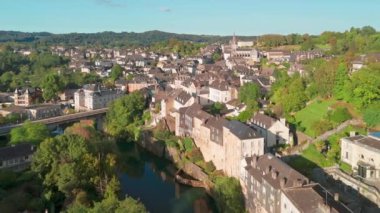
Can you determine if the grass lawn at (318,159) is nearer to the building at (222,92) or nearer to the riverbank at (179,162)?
the riverbank at (179,162)

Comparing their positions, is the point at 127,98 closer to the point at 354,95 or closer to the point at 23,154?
the point at 23,154

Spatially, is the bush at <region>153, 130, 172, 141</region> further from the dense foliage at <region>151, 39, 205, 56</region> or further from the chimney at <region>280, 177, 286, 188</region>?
the dense foliage at <region>151, 39, 205, 56</region>

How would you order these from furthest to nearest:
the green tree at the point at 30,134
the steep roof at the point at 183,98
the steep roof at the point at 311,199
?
the steep roof at the point at 183,98 → the green tree at the point at 30,134 → the steep roof at the point at 311,199

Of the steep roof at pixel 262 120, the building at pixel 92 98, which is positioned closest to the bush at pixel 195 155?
the steep roof at pixel 262 120

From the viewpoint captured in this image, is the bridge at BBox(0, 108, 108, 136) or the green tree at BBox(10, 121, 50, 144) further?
the bridge at BBox(0, 108, 108, 136)

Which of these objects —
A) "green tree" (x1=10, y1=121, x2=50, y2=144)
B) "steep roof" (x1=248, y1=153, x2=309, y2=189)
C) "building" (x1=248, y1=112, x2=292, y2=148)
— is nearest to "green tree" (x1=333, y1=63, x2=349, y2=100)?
"building" (x1=248, y1=112, x2=292, y2=148)

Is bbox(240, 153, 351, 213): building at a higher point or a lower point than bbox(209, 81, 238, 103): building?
lower

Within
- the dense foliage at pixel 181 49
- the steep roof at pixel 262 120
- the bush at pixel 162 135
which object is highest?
the dense foliage at pixel 181 49
